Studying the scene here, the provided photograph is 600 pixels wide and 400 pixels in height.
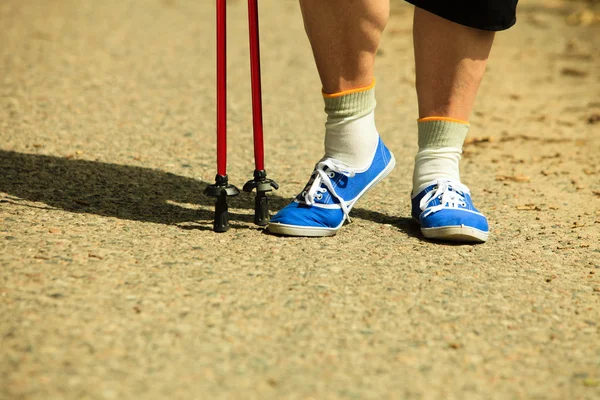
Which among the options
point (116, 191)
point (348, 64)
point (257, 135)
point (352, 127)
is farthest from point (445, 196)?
point (116, 191)

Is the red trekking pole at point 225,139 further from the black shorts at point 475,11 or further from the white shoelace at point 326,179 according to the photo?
the black shorts at point 475,11

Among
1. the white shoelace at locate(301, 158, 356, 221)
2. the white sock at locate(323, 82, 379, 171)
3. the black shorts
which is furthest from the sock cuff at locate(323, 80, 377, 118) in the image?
the black shorts

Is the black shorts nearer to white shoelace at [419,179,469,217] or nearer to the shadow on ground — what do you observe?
white shoelace at [419,179,469,217]

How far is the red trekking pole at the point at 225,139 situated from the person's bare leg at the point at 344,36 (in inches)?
7.0

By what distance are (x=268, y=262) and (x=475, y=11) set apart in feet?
3.17

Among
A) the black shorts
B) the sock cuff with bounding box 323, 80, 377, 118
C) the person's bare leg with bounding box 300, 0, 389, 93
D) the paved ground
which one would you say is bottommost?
the paved ground

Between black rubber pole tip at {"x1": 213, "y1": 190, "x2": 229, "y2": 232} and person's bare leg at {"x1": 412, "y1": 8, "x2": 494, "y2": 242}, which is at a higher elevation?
person's bare leg at {"x1": 412, "y1": 8, "x2": 494, "y2": 242}

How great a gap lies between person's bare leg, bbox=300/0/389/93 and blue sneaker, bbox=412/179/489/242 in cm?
41

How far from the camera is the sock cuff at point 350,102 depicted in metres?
2.44

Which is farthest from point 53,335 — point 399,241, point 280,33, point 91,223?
point 280,33

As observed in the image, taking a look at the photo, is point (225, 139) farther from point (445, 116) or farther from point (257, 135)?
point (445, 116)

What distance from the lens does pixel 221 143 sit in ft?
7.95

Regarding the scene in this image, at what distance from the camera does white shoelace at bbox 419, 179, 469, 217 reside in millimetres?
2480

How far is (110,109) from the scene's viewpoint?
155 inches
